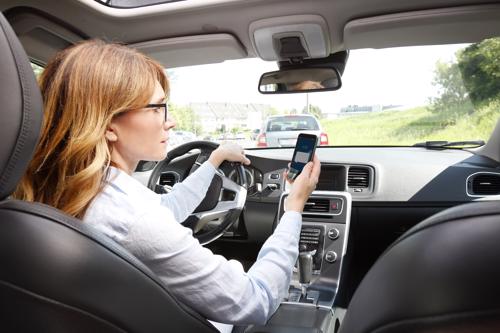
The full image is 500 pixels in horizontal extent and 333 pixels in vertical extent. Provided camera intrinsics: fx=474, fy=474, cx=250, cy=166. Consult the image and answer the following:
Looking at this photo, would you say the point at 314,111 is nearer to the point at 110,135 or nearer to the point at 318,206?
the point at 318,206

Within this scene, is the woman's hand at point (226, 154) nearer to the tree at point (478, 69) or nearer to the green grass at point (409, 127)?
the green grass at point (409, 127)

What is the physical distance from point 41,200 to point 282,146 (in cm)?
298

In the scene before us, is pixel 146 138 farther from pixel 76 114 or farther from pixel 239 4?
pixel 239 4

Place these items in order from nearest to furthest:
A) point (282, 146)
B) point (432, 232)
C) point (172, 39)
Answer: point (432, 232) → point (172, 39) → point (282, 146)

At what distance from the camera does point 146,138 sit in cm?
138

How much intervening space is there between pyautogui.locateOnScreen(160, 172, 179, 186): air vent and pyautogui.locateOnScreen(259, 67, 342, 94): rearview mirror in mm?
871

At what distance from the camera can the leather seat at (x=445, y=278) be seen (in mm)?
651

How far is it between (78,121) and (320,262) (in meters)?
2.17

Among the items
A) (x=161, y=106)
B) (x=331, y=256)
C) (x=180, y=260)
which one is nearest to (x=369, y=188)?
(x=331, y=256)

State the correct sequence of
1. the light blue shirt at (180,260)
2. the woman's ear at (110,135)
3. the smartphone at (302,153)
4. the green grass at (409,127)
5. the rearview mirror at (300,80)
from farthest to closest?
the green grass at (409,127) → the rearview mirror at (300,80) → the smartphone at (302,153) → the woman's ear at (110,135) → the light blue shirt at (180,260)

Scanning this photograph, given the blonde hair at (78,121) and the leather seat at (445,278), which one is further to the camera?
the blonde hair at (78,121)

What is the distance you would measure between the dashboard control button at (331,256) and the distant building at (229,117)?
4.59ft

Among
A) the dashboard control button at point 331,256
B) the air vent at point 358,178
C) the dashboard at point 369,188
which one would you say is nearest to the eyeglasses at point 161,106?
the dashboard at point 369,188

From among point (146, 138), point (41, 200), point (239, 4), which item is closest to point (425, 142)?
point (239, 4)
